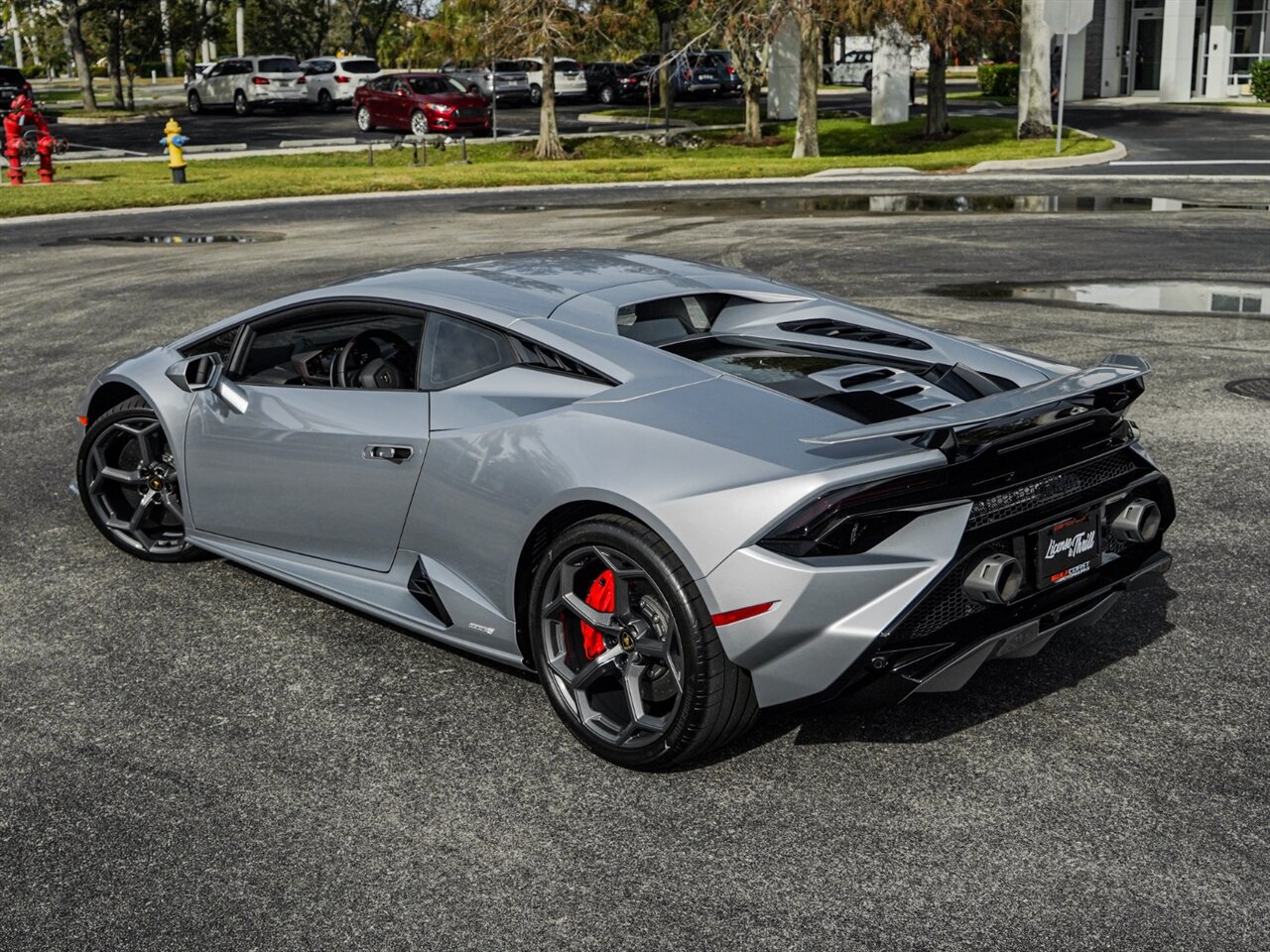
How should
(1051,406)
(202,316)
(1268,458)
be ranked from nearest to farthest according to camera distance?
(1051,406), (1268,458), (202,316)

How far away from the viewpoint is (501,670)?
534 cm

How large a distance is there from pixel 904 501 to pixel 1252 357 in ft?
23.5

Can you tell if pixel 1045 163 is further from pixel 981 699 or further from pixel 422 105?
pixel 981 699

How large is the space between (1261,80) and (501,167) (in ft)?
93.9

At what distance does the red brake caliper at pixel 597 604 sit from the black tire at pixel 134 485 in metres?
2.42

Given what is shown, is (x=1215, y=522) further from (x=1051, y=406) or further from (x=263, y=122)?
(x=263, y=122)

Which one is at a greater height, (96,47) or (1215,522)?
(96,47)

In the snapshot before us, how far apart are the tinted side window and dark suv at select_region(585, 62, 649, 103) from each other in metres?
53.1

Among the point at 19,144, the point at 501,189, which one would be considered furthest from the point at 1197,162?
the point at 19,144

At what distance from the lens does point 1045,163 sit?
2861cm

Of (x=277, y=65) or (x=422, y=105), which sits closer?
(x=422, y=105)

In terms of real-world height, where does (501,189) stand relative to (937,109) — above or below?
below

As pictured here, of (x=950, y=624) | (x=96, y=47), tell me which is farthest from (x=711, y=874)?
(x=96, y=47)

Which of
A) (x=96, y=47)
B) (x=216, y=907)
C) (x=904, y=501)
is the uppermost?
(x=96, y=47)
